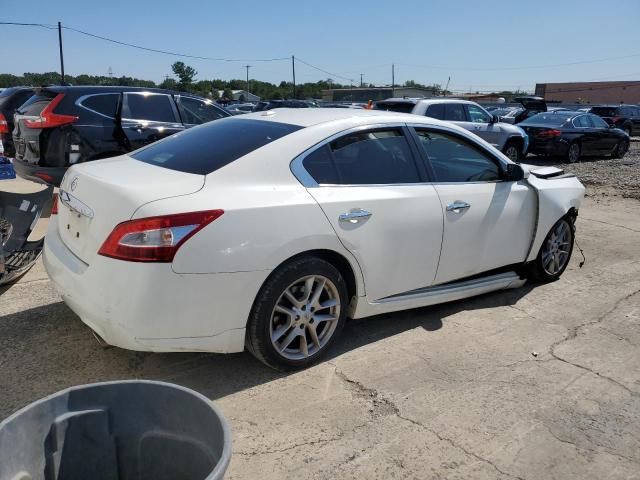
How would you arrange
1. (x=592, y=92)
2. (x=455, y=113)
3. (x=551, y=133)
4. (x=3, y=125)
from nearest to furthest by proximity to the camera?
(x=3, y=125)
(x=455, y=113)
(x=551, y=133)
(x=592, y=92)

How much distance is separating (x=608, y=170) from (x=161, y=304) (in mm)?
14120

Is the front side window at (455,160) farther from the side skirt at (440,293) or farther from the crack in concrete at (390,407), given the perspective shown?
the crack in concrete at (390,407)

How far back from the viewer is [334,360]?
3.70 meters

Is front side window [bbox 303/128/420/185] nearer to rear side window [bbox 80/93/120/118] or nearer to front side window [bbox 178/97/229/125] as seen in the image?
rear side window [bbox 80/93/120/118]

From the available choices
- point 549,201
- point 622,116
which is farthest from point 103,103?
point 622,116

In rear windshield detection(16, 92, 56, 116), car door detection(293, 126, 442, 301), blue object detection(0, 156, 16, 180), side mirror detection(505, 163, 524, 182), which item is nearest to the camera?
car door detection(293, 126, 442, 301)

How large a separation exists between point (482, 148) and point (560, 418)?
228 cm

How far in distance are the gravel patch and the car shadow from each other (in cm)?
880

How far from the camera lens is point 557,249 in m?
5.34

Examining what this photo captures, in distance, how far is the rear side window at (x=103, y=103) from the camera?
7.39 meters

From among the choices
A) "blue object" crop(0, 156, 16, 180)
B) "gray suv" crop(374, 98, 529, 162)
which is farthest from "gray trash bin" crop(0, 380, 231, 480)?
"gray suv" crop(374, 98, 529, 162)

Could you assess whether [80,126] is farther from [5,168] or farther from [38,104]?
[5,168]

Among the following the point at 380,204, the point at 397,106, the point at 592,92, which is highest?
the point at 592,92

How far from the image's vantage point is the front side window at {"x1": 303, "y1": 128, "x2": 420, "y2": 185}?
358 centimetres
